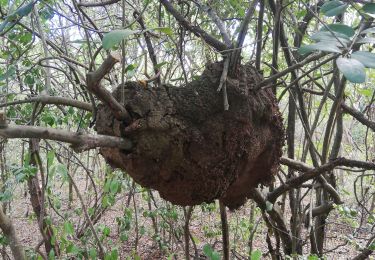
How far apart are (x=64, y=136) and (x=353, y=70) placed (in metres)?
0.49

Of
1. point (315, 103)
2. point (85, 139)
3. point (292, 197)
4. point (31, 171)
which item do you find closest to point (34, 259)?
point (31, 171)

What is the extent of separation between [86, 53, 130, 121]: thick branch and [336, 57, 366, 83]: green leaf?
399mm

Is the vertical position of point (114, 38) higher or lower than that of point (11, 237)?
higher

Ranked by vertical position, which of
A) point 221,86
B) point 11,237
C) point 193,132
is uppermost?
point 221,86

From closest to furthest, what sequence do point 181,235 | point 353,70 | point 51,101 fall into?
point 353,70, point 51,101, point 181,235

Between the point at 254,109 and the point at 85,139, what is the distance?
500 millimetres

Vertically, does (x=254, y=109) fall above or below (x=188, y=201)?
above

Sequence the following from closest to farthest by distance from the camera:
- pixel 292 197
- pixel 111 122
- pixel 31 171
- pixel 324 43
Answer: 1. pixel 324 43
2. pixel 111 122
3. pixel 31 171
4. pixel 292 197

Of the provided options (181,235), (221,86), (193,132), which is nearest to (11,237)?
(193,132)

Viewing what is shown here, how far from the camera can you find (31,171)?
55.1 inches

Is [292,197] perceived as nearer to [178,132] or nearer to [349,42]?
[178,132]

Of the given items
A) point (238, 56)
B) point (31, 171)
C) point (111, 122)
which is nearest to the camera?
point (111, 122)

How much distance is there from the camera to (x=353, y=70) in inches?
18.7

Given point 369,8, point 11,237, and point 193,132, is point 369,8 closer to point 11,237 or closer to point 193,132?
point 193,132
